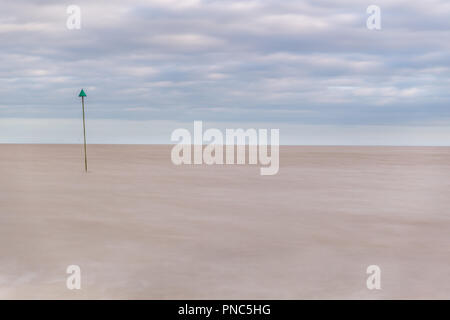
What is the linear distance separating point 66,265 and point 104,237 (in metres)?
1.72

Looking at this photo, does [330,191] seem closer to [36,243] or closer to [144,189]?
[144,189]

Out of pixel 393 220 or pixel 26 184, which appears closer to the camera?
pixel 393 220

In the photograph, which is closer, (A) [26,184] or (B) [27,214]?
(B) [27,214]

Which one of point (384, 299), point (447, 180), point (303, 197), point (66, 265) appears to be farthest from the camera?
point (447, 180)

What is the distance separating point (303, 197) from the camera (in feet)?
44.6

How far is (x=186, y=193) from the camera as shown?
1443 centimetres

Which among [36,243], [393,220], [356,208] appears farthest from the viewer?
[356,208]

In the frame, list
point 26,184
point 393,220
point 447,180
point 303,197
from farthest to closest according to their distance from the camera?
point 447,180, point 26,184, point 303,197, point 393,220

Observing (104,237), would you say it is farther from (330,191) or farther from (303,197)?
(330,191)

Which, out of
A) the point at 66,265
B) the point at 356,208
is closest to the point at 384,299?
the point at 66,265

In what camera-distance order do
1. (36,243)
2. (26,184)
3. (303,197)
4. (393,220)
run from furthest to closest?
1. (26,184)
2. (303,197)
3. (393,220)
4. (36,243)

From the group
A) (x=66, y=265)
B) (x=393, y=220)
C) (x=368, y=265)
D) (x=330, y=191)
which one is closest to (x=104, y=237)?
(x=66, y=265)

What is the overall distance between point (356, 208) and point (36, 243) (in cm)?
733

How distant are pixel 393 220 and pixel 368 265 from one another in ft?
12.8
